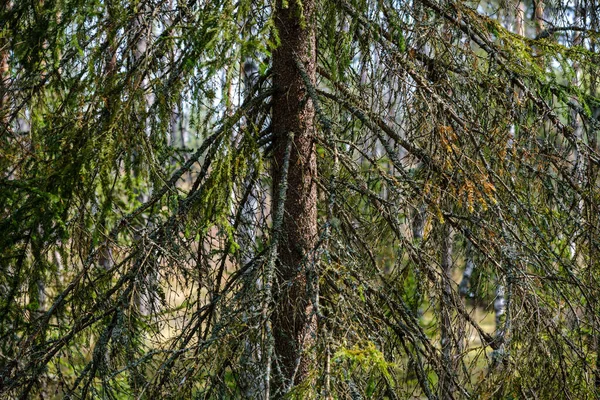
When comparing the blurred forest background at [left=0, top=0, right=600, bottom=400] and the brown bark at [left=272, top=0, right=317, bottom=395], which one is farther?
the brown bark at [left=272, top=0, right=317, bottom=395]

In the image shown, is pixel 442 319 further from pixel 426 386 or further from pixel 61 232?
pixel 61 232

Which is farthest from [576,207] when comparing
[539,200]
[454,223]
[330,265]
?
[330,265]

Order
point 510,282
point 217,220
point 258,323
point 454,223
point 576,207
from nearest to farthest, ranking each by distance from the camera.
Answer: point 258,323, point 510,282, point 217,220, point 454,223, point 576,207

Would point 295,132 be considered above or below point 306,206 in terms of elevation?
above

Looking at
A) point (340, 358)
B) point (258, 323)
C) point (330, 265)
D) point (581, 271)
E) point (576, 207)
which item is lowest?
point (340, 358)

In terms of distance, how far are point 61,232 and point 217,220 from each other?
968 millimetres

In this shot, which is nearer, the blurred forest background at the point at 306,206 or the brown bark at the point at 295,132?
the blurred forest background at the point at 306,206

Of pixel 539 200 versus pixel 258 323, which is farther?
pixel 539 200

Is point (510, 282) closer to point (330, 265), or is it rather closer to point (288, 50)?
point (330, 265)

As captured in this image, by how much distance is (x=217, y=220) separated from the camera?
3.51 m

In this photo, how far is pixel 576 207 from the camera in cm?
413

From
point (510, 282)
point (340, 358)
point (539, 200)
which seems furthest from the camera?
point (539, 200)

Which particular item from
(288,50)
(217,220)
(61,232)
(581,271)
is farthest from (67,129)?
(581,271)

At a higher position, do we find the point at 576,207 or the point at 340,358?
the point at 576,207
